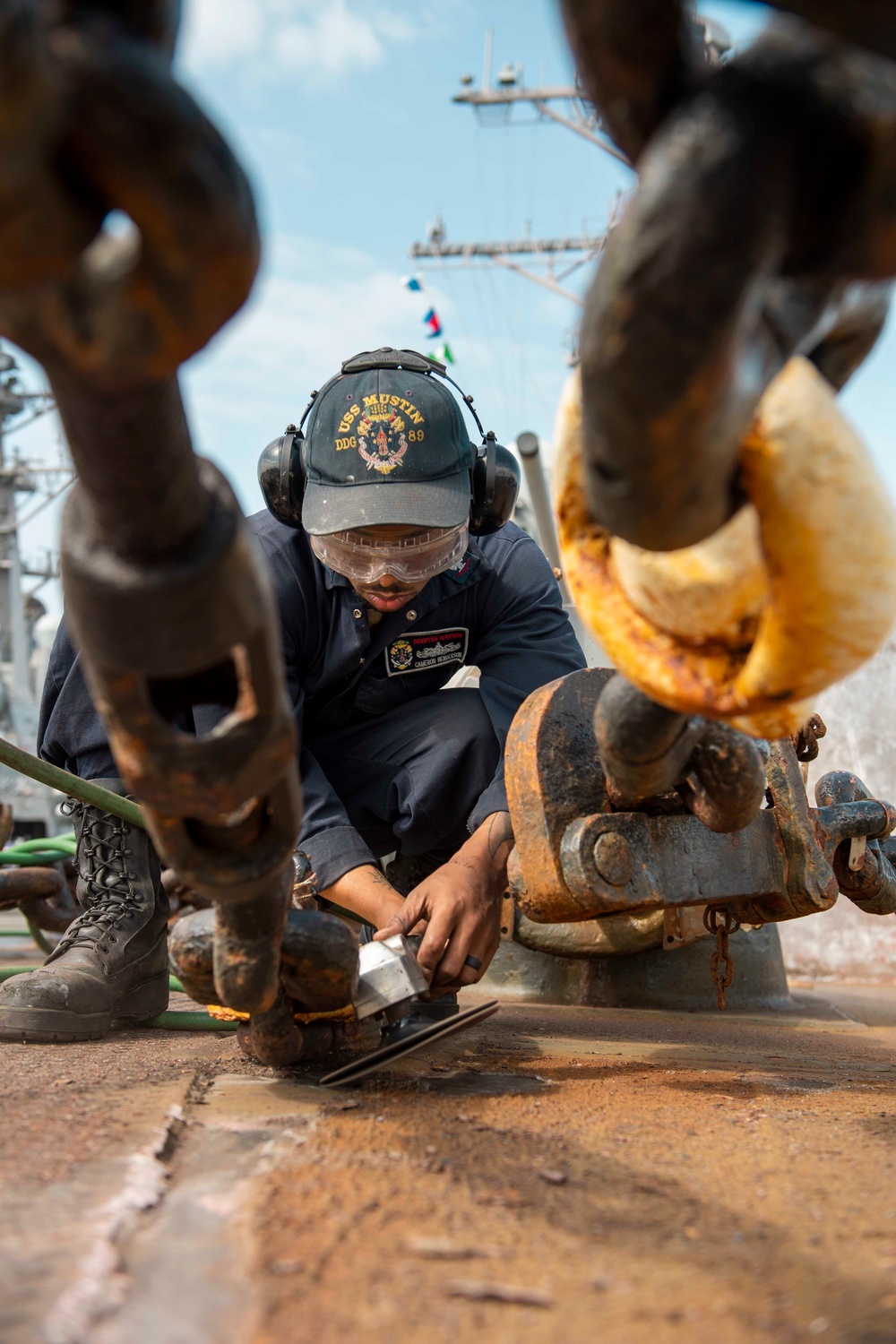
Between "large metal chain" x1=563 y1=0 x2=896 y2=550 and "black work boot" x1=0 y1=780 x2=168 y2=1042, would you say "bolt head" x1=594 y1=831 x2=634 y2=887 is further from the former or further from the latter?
"black work boot" x1=0 y1=780 x2=168 y2=1042

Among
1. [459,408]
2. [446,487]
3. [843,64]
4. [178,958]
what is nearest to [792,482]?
[843,64]

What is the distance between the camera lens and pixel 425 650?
282 cm

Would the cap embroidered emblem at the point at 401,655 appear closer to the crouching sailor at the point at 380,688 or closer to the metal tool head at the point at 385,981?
the crouching sailor at the point at 380,688

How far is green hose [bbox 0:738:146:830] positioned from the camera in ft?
7.55

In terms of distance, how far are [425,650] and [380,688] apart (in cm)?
15

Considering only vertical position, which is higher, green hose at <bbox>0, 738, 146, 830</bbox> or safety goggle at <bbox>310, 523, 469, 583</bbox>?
safety goggle at <bbox>310, 523, 469, 583</bbox>

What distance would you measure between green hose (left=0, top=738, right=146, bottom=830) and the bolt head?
3.49 feet

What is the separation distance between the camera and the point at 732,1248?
3.17ft

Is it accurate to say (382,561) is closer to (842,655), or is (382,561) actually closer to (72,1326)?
(842,655)

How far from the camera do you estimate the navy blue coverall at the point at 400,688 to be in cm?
268

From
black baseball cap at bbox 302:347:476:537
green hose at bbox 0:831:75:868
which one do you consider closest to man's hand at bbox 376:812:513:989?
black baseball cap at bbox 302:347:476:537

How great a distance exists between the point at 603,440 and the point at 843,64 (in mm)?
283

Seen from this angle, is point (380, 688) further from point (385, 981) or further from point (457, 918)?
point (385, 981)

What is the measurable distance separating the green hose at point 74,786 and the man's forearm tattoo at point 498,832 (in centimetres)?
73
